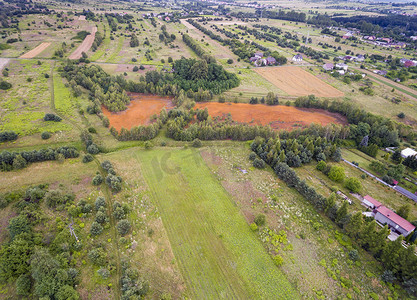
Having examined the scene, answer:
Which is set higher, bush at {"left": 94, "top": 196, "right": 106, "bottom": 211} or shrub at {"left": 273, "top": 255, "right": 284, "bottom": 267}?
bush at {"left": 94, "top": 196, "right": 106, "bottom": 211}

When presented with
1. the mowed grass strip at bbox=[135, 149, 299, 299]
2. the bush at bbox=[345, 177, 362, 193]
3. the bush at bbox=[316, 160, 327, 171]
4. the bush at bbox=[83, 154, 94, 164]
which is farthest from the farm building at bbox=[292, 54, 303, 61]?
the bush at bbox=[83, 154, 94, 164]

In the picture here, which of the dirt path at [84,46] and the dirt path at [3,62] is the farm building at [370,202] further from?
the dirt path at [3,62]

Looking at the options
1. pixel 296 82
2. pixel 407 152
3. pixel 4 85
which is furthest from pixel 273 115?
pixel 4 85

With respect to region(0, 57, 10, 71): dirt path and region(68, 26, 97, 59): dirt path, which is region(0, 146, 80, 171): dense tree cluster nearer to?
region(0, 57, 10, 71): dirt path

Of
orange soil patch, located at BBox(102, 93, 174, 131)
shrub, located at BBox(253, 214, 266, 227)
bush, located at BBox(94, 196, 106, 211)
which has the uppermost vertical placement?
orange soil patch, located at BBox(102, 93, 174, 131)

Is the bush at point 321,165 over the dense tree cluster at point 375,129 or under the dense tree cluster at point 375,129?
under

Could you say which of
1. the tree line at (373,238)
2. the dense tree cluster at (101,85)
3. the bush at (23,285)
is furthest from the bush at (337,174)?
the dense tree cluster at (101,85)
